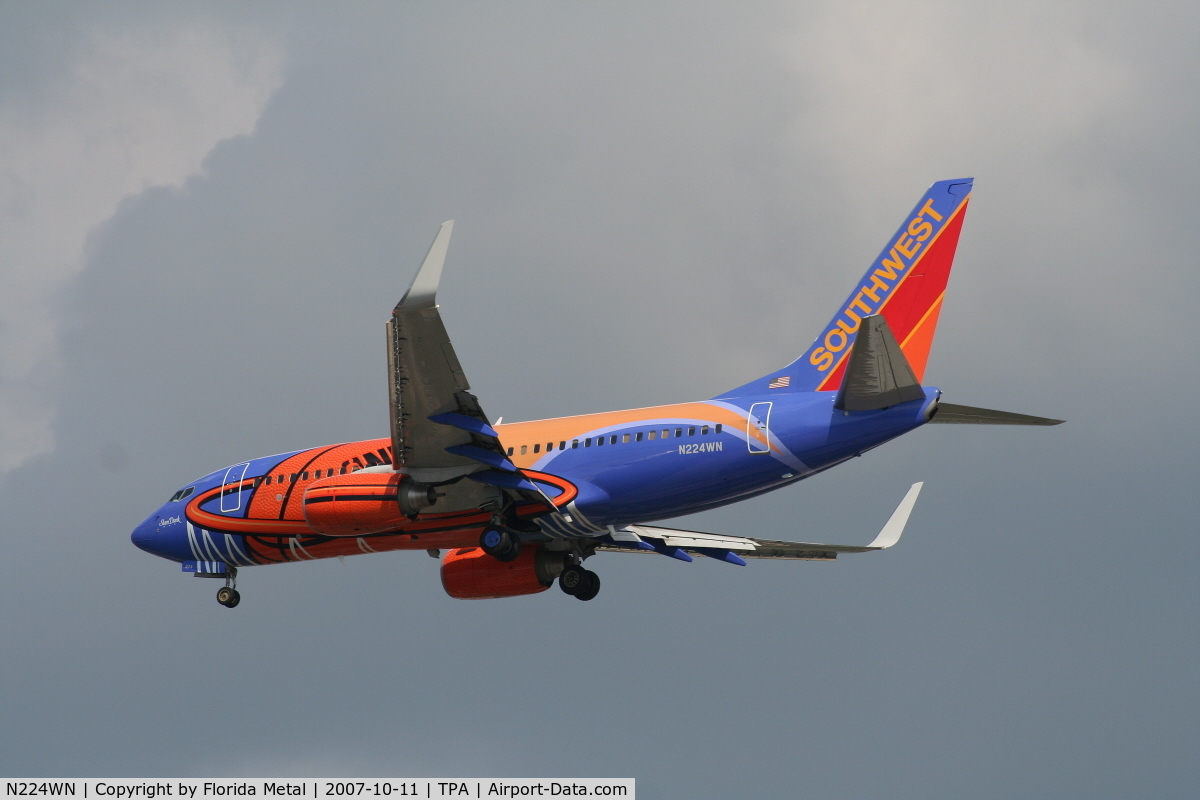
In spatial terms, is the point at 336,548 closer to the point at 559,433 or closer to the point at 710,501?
the point at 559,433

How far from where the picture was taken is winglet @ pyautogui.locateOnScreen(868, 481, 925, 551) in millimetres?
41125

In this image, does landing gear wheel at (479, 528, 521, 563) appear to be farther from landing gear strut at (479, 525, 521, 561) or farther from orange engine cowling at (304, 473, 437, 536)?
orange engine cowling at (304, 473, 437, 536)

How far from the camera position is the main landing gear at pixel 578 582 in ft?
137

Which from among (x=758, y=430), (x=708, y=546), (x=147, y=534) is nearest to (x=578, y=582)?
(x=708, y=546)

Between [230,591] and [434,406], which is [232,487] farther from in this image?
[434,406]

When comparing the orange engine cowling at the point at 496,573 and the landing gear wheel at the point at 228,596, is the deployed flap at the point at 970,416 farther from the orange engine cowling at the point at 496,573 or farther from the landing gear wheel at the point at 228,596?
the landing gear wheel at the point at 228,596

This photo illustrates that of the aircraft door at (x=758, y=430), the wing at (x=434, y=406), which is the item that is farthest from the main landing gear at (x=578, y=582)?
the aircraft door at (x=758, y=430)

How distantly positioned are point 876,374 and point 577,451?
7728 millimetres

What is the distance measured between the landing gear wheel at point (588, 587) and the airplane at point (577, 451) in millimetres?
119

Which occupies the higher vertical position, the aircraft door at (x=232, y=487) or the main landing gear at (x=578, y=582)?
the aircraft door at (x=232, y=487)

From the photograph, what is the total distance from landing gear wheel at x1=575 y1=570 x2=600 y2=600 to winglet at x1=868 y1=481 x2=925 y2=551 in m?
7.47

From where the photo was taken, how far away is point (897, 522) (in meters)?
41.5

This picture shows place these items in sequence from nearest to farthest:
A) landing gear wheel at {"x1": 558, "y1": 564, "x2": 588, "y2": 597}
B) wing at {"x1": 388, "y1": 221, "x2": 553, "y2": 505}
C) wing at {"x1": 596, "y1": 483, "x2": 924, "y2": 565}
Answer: wing at {"x1": 388, "y1": 221, "x2": 553, "y2": 505} → landing gear wheel at {"x1": 558, "y1": 564, "x2": 588, "y2": 597} → wing at {"x1": 596, "y1": 483, "x2": 924, "y2": 565}

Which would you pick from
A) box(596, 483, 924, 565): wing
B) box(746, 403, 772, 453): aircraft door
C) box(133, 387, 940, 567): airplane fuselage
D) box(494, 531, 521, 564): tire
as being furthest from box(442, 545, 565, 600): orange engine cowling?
box(746, 403, 772, 453): aircraft door
